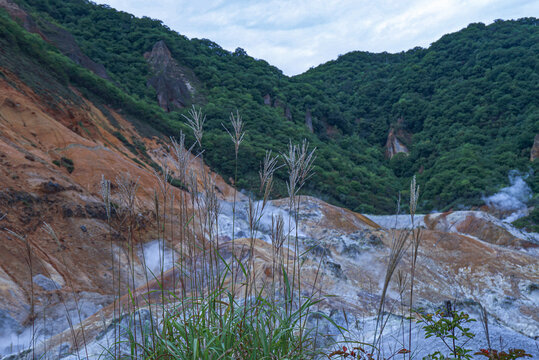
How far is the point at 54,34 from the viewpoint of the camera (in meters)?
25.7

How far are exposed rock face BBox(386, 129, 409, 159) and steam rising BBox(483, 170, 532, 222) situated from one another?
14292 millimetres

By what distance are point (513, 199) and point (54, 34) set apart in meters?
32.8

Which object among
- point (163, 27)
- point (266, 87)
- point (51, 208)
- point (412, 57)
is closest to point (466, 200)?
point (266, 87)

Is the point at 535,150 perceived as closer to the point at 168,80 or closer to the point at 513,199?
the point at 513,199

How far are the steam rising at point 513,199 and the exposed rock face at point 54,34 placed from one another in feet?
93.8

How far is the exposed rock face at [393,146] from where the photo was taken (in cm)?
4125

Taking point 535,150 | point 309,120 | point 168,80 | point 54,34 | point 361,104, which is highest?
point 54,34

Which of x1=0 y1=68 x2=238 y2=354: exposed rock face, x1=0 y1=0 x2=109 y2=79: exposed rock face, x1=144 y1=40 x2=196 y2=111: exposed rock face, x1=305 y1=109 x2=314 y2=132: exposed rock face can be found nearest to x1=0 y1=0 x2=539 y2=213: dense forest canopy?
x1=305 y1=109 x2=314 y2=132: exposed rock face

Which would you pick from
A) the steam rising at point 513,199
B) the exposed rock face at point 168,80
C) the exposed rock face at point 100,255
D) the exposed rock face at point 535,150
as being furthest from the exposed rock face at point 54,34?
the exposed rock face at point 535,150

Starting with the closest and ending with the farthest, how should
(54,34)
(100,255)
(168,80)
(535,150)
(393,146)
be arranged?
(100,255), (54,34), (535,150), (168,80), (393,146)

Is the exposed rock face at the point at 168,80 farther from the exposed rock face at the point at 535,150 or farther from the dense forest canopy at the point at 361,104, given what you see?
the exposed rock face at the point at 535,150

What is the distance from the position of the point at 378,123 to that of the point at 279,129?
19837 millimetres

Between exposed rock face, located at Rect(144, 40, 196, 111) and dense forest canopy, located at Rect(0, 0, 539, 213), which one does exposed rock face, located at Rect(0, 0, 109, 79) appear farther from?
exposed rock face, located at Rect(144, 40, 196, 111)

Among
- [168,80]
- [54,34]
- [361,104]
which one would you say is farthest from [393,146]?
[54,34]
